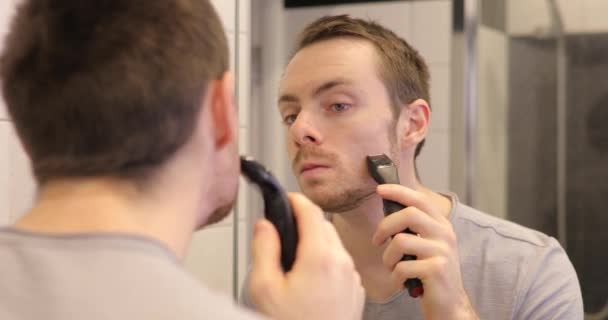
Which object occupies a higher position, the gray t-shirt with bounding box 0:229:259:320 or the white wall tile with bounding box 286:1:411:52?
the white wall tile with bounding box 286:1:411:52

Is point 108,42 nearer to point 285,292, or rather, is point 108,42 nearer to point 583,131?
point 285,292

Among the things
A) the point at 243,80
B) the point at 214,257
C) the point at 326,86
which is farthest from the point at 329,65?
the point at 214,257

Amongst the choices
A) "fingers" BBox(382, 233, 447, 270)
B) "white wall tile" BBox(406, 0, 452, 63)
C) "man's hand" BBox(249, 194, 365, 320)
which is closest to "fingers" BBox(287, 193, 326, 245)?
"man's hand" BBox(249, 194, 365, 320)

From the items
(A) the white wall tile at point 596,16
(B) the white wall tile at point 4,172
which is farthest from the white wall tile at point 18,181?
(A) the white wall tile at point 596,16

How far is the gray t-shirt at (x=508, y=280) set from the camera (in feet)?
3.68

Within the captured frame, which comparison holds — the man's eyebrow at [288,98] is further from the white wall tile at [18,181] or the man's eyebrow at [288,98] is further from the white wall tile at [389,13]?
the white wall tile at [389,13]

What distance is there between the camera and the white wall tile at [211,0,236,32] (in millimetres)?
1354

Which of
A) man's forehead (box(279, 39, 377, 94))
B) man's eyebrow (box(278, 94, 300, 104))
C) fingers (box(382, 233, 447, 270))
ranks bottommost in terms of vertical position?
fingers (box(382, 233, 447, 270))

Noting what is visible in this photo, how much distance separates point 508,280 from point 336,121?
0.33 metres

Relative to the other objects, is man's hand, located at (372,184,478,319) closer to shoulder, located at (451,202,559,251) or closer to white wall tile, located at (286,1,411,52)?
shoulder, located at (451,202,559,251)

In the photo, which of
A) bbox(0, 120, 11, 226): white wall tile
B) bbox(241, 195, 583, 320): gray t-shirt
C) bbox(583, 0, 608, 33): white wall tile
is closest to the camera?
bbox(0, 120, 11, 226): white wall tile

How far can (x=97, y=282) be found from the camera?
49 centimetres

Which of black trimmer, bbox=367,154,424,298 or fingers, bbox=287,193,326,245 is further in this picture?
black trimmer, bbox=367,154,424,298

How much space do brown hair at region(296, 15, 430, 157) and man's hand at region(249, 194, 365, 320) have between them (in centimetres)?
59
